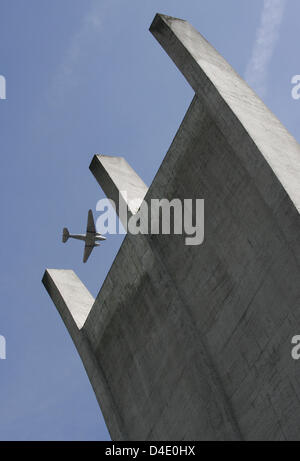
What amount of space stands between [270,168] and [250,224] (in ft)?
6.13

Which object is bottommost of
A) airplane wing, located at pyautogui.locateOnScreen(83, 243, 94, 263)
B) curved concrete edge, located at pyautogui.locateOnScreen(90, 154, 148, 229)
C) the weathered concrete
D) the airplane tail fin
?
the weathered concrete

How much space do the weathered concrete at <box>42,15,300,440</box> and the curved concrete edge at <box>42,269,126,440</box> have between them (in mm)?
63

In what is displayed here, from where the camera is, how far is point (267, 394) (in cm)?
1336

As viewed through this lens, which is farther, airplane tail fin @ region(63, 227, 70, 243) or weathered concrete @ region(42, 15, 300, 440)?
airplane tail fin @ region(63, 227, 70, 243)

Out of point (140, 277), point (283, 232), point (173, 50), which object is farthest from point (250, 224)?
point (173, 50)

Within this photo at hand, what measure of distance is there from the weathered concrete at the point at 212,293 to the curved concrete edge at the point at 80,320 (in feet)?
0.21

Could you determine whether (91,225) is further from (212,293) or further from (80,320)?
(212,293)

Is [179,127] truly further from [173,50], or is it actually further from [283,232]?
[283,232]

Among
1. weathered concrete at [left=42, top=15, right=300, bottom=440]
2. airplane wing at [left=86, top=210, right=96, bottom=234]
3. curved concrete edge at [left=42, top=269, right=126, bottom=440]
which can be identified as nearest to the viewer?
weathered concrete at [left=42, top=15, right=300, bottom=440]

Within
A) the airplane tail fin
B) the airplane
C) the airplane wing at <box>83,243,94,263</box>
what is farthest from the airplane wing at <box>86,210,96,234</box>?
the airplane tail fin

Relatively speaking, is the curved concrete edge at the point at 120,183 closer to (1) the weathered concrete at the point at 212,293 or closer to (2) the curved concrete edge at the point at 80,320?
(1) the weathered concrete at the point at 212,293

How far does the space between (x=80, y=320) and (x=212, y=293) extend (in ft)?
19.7

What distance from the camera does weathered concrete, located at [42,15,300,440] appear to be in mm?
13227

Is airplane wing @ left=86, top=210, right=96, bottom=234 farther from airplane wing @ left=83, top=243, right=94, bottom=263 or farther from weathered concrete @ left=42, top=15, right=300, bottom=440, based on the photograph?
weathered concrete @ left=42, top=15, right=300, bottom=440
